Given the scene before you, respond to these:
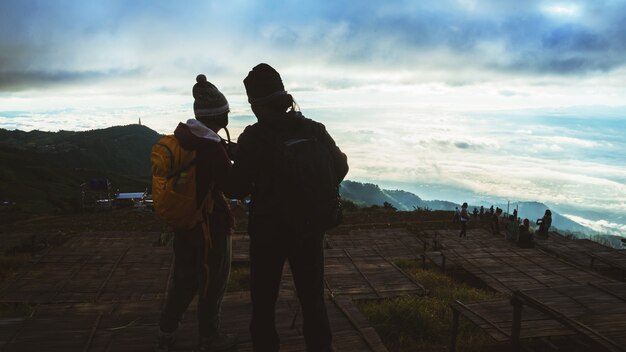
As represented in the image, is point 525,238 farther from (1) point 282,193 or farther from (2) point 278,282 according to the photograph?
(1) point 282,193

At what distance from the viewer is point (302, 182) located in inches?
108

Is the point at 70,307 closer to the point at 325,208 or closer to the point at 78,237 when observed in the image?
the point at 325,208

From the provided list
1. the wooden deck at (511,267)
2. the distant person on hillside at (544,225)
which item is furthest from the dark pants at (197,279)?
the distant person on hillside at (544,225)

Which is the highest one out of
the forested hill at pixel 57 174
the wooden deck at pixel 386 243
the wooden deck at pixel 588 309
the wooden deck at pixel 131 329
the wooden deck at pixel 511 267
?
the wooden deck at pixel 588 309

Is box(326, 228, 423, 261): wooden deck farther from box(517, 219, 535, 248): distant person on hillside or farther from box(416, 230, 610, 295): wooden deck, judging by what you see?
box(517, 219, 535, 248): distant person on hillside

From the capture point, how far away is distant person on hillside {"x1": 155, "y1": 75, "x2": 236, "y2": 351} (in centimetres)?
340

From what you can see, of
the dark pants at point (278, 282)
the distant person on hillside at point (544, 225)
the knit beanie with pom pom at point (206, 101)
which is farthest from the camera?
the distant person on hillside at point (544, 225)

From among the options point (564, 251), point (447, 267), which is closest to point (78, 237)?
point (447, 267)

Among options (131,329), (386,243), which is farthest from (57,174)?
(131,329)

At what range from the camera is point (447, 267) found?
12.1 meters

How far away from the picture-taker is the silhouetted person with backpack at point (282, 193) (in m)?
2.76

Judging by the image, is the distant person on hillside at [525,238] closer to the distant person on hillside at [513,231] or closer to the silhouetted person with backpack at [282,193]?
the distant person on hillside at [513,231]

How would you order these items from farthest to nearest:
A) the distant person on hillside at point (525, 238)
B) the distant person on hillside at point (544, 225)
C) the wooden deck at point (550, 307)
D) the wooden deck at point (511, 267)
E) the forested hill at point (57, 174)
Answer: the forested hill at point (57, 174) < the distant person on hillside at point (544, 225) < the distant person on hillside at point (525, 238) < the wooden deck at point (511, 267) < the wooden deck at point (550, 307)

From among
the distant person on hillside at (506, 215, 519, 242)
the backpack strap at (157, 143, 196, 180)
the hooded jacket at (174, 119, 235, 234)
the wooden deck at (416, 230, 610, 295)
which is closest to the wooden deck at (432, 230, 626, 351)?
the wooden deck at (416, 230, 610, 295)
